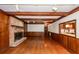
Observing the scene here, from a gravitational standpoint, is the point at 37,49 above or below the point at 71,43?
below

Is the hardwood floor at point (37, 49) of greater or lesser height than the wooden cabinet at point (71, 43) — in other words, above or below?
below

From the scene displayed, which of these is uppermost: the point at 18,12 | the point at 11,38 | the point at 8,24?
the point at 18,12

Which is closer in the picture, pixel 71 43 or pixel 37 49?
pixel 71 43

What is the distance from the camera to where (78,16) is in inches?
207

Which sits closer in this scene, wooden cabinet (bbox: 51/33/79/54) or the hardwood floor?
wooden cabinet (bbox: 51/33/79/54)

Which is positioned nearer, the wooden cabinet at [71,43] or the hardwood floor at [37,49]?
the wooden cabinet at [71,43]

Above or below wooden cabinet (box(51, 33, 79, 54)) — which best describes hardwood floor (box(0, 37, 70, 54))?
below
